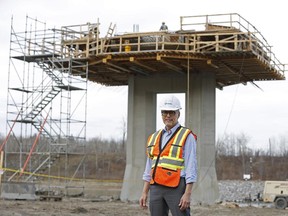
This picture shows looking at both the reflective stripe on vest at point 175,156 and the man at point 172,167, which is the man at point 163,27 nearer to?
the man at point 172,167

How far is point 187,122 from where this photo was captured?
30656 mm

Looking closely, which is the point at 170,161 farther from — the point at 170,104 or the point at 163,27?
the point at 163,27

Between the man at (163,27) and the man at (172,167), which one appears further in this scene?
the man at (163,27)

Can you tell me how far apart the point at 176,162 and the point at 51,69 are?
2460 centimetres

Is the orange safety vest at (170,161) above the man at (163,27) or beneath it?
beneath

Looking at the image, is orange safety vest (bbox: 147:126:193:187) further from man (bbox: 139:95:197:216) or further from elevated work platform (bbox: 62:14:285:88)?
elevated work platform (bbox: 62:14:285:88)

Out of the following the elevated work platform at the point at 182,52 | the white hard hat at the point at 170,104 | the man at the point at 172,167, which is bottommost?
the man at the point at 172,167

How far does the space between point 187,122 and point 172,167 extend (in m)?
23.8

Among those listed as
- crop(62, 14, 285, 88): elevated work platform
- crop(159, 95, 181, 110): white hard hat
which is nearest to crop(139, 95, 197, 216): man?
crop(159, 95, 181, 110): white hard hat

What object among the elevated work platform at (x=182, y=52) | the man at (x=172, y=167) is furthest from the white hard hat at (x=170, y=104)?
the elevated work platform at (x=182, y=52)

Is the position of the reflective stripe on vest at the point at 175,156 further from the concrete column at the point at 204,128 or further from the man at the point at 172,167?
the concrete column at the point at 204,128

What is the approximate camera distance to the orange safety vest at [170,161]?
272 inches

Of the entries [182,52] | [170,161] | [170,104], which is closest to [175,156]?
[170,161]

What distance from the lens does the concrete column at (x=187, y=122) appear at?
29.8m
